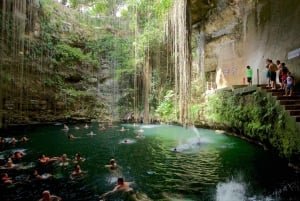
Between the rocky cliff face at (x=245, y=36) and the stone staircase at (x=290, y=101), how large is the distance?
1.39 meters

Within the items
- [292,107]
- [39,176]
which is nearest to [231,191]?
[292,107]

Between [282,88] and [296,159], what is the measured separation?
3471 mm

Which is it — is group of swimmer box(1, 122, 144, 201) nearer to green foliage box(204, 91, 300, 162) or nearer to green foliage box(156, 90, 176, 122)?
green foliage box(204, 91, 300, 162)

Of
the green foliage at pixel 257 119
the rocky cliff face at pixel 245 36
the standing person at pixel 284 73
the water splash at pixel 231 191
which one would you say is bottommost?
the water splash at pixel 231 191

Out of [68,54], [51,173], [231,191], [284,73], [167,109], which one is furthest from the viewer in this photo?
[68,54]

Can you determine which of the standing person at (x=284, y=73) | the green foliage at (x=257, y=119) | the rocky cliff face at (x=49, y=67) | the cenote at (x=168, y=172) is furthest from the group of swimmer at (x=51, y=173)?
the rocky cliff face at (x=49, y=67)

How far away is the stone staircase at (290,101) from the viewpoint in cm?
871

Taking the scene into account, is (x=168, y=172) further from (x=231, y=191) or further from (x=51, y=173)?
(x=51, y=173)

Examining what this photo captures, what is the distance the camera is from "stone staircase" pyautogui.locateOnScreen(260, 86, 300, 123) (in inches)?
343

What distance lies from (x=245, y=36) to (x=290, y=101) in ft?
30.5

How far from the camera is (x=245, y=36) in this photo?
17734mm

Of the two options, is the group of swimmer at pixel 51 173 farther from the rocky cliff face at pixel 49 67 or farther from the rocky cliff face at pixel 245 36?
the rocky cliff face at pixel 49 67

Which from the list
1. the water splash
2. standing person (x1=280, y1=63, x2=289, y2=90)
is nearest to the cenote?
the water splash

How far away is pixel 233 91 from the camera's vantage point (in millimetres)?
15367
